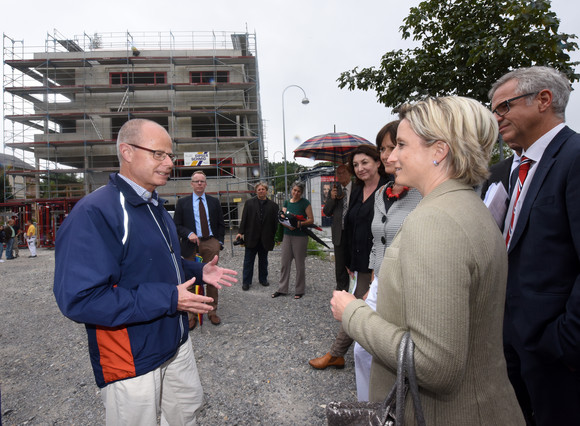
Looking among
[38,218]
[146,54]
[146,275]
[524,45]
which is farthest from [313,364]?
[146,54]

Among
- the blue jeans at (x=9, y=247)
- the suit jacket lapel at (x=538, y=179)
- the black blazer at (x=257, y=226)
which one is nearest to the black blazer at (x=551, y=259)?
the suit jacket lapel at (x=538, y=179)

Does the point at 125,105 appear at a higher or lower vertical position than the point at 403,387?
higher

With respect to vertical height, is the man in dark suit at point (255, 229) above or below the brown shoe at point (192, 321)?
above

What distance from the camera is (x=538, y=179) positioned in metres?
1.60

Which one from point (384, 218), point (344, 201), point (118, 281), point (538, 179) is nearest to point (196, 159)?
point (344, 201)

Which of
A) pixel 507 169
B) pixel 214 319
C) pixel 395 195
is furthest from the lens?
pixel 214 319

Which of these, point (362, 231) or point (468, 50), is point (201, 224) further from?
point (468, 50)

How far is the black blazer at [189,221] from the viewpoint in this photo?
5.10 metres

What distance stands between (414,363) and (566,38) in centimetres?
568

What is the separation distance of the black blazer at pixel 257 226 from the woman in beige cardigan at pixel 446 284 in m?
5.75

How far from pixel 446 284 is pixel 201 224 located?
486cm

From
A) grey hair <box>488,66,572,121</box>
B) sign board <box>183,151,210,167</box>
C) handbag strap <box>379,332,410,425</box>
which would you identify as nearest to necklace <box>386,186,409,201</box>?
grey hair <box>488,66,572,121</box>

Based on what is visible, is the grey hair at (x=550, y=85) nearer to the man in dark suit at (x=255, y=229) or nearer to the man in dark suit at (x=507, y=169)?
the man in dark suit at (x=507, y=169)

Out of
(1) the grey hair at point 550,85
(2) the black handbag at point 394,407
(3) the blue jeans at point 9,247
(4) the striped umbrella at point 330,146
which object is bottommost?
(3) the blue jeans at point 9,247
